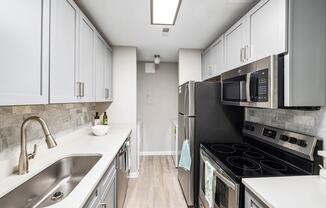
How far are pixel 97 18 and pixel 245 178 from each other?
222 centimetres

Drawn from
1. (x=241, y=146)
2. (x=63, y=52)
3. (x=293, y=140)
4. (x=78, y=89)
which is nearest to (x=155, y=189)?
(x=241, y=146)

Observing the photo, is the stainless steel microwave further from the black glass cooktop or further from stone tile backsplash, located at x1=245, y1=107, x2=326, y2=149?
the black glass cooktop

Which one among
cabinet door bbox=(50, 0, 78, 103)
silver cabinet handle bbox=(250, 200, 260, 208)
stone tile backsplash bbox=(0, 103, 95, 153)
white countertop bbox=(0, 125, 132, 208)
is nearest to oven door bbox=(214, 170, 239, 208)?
silver cabinet handle bbox=(250, 200, 260, 208)

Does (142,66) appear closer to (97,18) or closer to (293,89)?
(97,18)

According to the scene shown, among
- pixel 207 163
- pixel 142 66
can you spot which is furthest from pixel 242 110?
pixel 142 66

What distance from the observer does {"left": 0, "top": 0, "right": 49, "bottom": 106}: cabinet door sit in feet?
2.74

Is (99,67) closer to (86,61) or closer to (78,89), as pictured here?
(86,61)

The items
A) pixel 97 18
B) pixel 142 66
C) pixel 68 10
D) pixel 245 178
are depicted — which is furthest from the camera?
pixel 142 66

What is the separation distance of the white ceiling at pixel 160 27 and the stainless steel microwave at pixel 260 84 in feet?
2.38

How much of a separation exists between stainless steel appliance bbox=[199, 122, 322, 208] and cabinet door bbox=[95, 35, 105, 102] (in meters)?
1.51

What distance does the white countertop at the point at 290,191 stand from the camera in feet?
3.00

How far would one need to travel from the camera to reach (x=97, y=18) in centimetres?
211

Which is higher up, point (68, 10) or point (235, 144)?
point (68, 10)

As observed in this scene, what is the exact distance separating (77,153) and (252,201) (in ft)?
4.73
